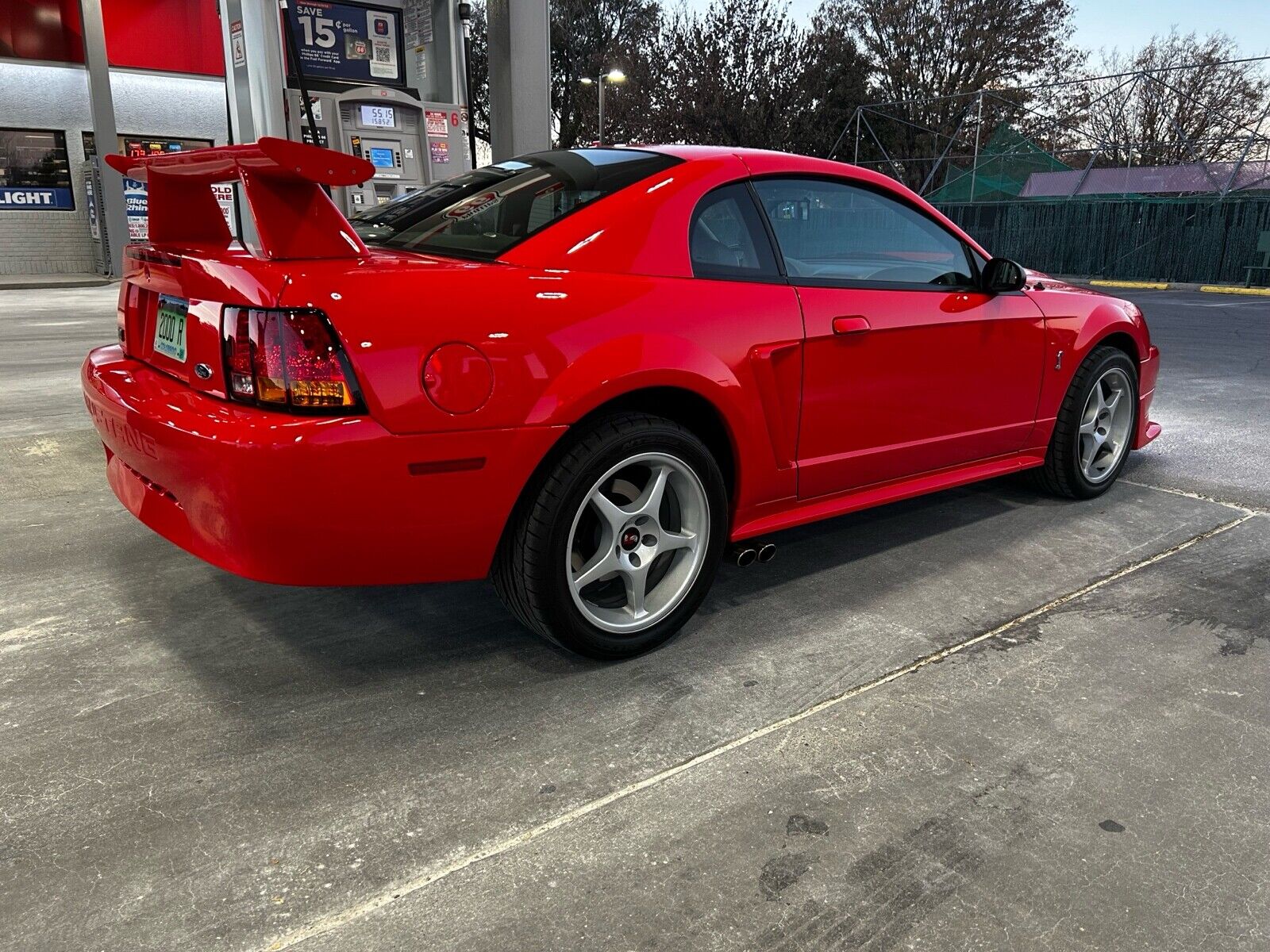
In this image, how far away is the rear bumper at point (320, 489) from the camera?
7.30 ft

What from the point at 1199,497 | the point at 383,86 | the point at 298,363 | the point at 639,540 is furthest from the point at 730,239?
the point at 383,86

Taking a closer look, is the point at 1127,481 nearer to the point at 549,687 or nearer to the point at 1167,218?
the point at 549,687

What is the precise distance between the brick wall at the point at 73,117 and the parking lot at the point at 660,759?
59.1 ft

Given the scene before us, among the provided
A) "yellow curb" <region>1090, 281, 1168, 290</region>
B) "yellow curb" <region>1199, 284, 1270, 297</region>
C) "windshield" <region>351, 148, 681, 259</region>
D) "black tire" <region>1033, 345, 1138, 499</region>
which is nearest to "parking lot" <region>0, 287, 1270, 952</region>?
"black tire" <region>1033, 345, 1138, 499</region>

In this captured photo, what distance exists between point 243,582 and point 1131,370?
3.91 meters

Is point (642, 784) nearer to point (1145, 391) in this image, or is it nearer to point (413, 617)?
point (413, 617)

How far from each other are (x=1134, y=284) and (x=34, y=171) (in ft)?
70.7

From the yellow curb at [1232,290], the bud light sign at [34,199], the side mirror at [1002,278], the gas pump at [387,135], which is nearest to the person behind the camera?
the side mirror at [1002,278]

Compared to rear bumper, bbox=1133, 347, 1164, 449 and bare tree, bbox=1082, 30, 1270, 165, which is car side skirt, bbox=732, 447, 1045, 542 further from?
bare tree, bbox=1082, 30, 1270, 165

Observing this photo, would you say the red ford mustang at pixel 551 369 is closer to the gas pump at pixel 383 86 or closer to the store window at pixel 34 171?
the gas pump at pixel 383 86

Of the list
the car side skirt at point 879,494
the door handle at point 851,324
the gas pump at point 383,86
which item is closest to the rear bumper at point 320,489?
the car side skirt at point 879,494

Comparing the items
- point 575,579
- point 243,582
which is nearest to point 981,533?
point 575,579

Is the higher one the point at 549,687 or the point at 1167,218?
the point at 1167,218

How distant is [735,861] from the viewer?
1.93 meters
